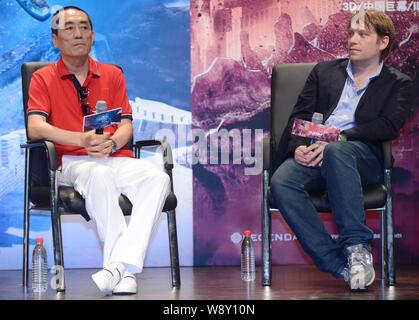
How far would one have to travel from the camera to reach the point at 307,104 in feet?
15.0

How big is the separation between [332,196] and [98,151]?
1153 mm

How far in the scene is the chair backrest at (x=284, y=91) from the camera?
473 centimetres

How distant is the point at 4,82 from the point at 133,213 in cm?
169

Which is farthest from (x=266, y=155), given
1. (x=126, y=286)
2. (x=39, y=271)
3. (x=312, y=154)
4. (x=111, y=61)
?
(x=111, y=61)

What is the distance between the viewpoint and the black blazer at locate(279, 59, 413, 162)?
4363mm

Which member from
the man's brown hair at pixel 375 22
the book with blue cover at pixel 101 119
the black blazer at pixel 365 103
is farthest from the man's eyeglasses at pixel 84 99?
the man's brown hair at pixel 375 22

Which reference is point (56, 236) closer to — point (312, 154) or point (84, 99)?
point (84, 99)

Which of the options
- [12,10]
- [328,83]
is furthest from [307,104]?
[12,10]

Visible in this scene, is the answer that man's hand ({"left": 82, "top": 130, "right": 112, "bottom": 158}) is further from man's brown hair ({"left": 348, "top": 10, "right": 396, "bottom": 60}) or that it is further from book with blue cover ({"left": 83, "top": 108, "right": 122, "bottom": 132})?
man's brown hair ({"left": 348, "top": 10, "right": 396, "bottom": 60})

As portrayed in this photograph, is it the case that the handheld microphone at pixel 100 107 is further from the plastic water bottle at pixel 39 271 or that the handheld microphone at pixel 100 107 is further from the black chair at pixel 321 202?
the black chair at pixel 321 202

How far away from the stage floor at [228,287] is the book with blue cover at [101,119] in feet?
2.59

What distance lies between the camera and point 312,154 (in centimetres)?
430

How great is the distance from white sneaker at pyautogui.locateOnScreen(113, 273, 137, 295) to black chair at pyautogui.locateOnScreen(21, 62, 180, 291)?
0.34 meters
